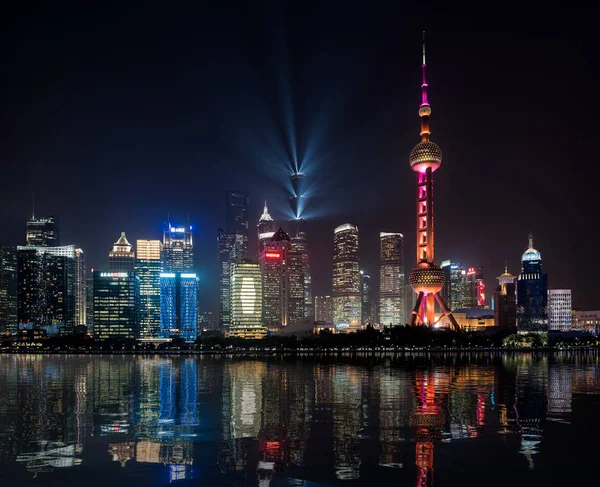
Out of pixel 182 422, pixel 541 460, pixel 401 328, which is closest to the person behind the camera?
pixel 541 460

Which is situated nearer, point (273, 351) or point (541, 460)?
point (541, 460)

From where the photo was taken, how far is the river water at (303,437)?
22.5 metres

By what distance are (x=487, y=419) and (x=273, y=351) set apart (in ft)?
535

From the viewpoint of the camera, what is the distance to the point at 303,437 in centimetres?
2975

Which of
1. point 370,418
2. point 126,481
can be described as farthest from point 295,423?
point 126,481

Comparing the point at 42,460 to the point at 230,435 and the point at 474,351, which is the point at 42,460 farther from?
the point at 474,351

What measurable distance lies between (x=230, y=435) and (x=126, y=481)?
9019 mm

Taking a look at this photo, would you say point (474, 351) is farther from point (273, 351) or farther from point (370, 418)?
point (370, 418)

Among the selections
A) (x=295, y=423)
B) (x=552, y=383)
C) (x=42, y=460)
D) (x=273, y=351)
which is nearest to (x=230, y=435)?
(x=295, y=423)

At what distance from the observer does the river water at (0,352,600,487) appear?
2247 cm

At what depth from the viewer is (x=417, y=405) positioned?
41344mm

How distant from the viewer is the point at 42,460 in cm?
2525

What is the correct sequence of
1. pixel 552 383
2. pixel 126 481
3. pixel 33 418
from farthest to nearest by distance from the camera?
pixel 552 383
pixel 33 418
pixel 126 481

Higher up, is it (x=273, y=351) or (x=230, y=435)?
(x=230, y=435)
